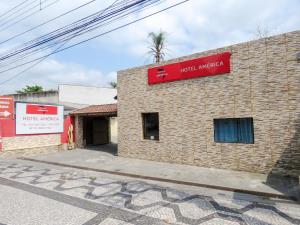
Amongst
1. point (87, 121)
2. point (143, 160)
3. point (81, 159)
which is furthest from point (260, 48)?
point (87, 121)

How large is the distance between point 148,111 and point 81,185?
21.4 ft

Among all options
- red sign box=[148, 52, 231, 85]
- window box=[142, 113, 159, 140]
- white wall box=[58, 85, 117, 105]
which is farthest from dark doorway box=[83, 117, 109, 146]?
red sign box=[148, 52, 231, 85]

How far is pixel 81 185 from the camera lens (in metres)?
10.3

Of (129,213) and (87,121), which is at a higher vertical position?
(87,121)

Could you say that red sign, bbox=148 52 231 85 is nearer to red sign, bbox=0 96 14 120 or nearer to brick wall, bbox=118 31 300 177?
brick wall, bbox=118 31 300 177

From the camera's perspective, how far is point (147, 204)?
7.92m

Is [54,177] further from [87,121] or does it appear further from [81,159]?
[87,121]

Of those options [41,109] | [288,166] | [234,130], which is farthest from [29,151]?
[288,166]

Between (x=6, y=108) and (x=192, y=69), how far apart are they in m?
12.5

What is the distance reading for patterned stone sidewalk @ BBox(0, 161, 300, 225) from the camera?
6691mm

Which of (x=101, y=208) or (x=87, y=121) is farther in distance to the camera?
(x=87, y=121)

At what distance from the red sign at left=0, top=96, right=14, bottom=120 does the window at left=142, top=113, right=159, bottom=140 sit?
30.1 feet

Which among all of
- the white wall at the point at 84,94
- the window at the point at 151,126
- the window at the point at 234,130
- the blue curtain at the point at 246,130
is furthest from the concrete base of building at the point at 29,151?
the blue curtain at the point at 246,130

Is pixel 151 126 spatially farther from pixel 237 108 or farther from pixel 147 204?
pixel 147 204
